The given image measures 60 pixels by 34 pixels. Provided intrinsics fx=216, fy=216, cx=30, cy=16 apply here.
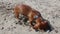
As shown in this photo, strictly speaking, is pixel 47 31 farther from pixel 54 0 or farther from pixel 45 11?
pixel 54 0

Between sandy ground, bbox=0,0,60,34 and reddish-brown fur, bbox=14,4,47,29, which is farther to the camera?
sandy ground, bbox=0,0,60,34

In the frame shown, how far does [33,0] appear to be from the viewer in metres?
6.57

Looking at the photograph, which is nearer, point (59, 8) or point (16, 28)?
point (16, 28)

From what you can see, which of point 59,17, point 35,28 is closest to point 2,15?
point 35,28

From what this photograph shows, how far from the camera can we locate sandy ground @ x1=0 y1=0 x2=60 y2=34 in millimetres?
5164

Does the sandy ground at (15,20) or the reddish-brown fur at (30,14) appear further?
the sandy ground at (15,20)

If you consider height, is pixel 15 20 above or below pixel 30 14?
below

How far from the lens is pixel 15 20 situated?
5527 mm

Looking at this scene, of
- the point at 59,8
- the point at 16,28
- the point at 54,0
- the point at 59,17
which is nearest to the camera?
the point at 16,28

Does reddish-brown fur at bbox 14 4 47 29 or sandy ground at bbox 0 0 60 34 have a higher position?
reddish-brown fur at bbox 14 4 47 29

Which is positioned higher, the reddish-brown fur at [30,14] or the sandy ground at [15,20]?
the reddish-brown fur at [30,14]

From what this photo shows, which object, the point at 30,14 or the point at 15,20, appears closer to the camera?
the point at 30,14

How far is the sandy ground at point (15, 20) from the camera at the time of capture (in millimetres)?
5164

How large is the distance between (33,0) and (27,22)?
1362 mm
